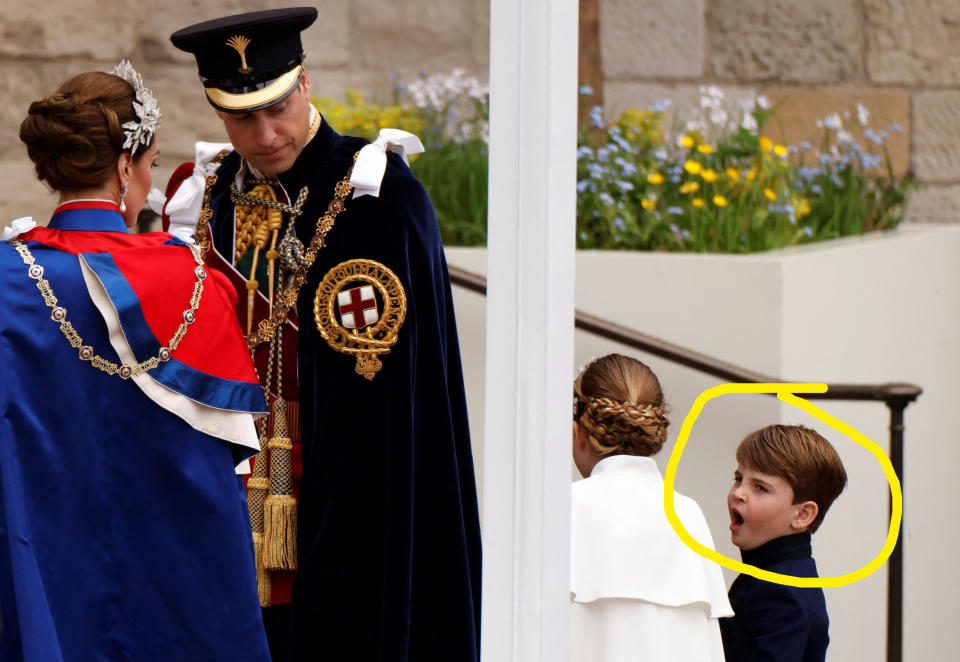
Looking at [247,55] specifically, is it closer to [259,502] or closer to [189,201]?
[189,201]

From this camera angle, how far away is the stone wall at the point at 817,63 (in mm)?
5312

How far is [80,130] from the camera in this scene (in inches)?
72.8

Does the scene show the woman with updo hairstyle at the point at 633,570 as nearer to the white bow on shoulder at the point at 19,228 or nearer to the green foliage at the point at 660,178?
the white bow on shoulder at the point at 19,228

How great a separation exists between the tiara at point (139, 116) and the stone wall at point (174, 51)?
223 centimetres

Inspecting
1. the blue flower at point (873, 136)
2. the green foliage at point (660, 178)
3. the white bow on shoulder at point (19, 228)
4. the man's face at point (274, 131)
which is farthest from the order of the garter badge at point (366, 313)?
the blue flower at point (873, 136)

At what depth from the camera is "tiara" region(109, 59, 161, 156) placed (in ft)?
6.18

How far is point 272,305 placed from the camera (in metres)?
2.14

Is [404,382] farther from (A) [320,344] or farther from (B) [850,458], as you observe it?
(B) [850,458]

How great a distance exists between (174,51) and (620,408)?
2703 mm

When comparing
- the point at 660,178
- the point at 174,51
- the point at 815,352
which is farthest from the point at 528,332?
the point at 174,51

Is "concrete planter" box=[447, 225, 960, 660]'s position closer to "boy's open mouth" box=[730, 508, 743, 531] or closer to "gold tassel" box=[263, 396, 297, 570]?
"boy's open mouth" box=[730, 508, 743, 531]

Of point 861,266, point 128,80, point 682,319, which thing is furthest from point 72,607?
point 861,266

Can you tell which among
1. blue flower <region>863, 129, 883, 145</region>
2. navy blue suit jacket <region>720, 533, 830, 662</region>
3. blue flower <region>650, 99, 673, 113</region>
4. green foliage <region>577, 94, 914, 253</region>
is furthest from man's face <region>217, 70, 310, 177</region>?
blue flower <region>863, 129, 883, 145</region>

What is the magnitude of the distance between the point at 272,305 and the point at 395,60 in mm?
2680
